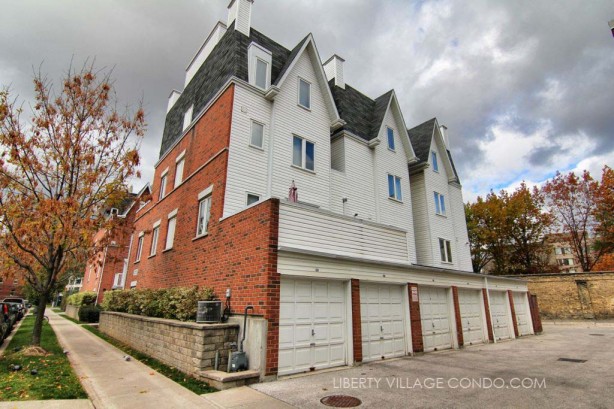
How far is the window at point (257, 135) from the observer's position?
13.8 meters

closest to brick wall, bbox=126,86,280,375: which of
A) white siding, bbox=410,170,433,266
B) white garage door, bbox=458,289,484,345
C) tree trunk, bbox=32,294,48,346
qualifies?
tree trunk, bbox=32,294,48,346

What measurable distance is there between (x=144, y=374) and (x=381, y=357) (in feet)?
23.6

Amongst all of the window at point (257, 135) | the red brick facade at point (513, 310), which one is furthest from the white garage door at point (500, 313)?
the window at point (257, 135)

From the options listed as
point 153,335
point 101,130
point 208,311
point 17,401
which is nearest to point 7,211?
point 101,130

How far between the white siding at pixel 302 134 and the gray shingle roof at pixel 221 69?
1.12 metres

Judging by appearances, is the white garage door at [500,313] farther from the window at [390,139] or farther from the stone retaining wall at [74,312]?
the stone retaining wall at [74,312]

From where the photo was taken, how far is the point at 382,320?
1132cm

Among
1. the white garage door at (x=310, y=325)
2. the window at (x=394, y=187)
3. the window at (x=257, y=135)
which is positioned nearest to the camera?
the white garage door at (x=310, y=325)

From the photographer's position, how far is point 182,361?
352 inches

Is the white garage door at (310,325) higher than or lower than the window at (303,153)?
lower

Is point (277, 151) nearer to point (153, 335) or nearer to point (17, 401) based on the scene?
point (153, 335)

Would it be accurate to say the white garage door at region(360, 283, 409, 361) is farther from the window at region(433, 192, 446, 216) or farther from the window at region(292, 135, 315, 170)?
the window at region(433, 192, 446, 216)

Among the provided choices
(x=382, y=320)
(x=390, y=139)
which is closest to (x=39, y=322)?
(x=382, y=320)

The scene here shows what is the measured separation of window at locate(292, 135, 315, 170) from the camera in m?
14.9
